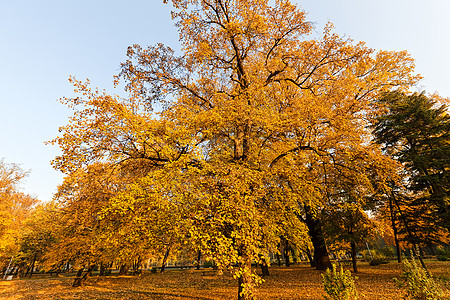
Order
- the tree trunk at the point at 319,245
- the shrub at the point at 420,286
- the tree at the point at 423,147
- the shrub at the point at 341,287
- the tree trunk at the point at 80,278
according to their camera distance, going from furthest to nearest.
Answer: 1. the tree trunk at the point at 80,278
2. the tree trunk at the point at 319,245
3. the tree at the point at 423,147
4. the shrub at the point at 341,287
5. the shrub at the point at 420,286

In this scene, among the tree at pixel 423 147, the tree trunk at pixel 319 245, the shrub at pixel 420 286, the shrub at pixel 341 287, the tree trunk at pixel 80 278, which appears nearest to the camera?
the shrub at pixel 420 286

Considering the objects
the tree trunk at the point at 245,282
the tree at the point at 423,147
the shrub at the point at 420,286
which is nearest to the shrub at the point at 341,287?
the shrub at the point at 420,286

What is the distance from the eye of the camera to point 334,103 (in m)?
11.9

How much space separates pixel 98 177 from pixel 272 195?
7.52m

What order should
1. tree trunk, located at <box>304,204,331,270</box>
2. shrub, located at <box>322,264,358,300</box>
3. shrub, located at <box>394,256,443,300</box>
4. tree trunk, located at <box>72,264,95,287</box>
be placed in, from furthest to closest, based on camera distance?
1. tree trunk, located at <box>72,264,95,287</box>
2. tree trunk, located at <box>304,204,331,270</box>
3. shrub, located at <box>322,264,358,300</box>
4. shrub, located at <box>394,256,443,300</box>

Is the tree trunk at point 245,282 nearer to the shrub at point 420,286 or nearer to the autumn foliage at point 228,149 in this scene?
the autumn foliage at point 228,149

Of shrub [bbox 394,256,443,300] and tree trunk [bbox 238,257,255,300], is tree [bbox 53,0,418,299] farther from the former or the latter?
shrub [bbox 394,256,443,300]

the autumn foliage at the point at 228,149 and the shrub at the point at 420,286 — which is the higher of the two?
the autumn foliage at the point at 228,149

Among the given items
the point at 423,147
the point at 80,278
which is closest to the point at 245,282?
the point at 423,147

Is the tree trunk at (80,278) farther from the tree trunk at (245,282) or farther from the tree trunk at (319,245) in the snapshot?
Answer: the tree trunk at (319,245)

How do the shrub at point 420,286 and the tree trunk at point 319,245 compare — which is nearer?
the shrub at point 420,286

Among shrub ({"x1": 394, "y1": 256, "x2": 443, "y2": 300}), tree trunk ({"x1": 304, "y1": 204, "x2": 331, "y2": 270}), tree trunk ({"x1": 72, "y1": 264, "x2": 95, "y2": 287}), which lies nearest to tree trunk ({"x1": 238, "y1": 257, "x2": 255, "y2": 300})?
shrub ({"x1": 394, "y1": 256, "x2": 443, "y2": 300})

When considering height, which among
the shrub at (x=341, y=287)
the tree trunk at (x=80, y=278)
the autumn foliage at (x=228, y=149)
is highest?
the autumn foliage at (x=228, y=149)

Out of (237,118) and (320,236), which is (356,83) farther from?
(320,236)
